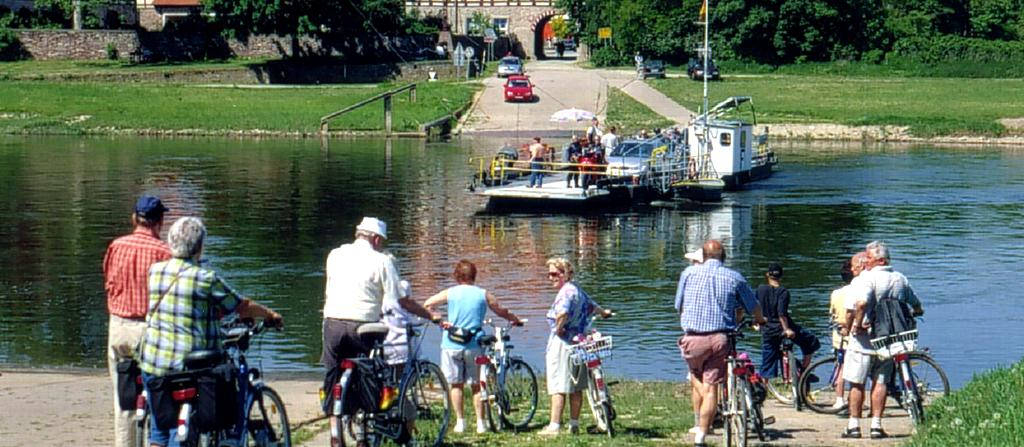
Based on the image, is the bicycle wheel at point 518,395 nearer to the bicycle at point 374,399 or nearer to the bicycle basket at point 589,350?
the bicycle basket at point 589,350

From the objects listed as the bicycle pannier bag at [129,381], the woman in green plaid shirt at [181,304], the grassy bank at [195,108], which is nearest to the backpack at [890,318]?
the woman in green plaid shirt at [181,304]

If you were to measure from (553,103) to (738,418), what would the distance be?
6682cm

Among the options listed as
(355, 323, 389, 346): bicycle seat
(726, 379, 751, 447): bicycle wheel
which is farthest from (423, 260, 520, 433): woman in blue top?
(726, 379, 751, 447): bicycle wheel

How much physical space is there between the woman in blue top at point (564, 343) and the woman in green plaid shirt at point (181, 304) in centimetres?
395

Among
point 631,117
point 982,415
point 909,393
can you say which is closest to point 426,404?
point 909,393

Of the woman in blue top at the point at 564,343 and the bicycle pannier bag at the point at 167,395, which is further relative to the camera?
the woman in blue top at the point at 564,343

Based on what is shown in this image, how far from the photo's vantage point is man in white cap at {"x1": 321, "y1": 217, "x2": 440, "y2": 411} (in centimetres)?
1255

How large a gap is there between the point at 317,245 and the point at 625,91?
51.4 metres

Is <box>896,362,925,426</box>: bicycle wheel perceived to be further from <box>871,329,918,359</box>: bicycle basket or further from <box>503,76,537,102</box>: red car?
<box>503,76,537,102</box>: red car

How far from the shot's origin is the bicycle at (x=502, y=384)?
547 inches

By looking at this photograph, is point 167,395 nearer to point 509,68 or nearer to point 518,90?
point 518,90

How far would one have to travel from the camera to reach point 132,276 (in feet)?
36.9

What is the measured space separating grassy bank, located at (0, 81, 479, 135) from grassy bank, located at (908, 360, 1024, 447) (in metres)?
56.5

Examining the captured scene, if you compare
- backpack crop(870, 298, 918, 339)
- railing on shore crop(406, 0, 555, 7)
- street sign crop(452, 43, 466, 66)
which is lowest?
backpack crop(870, 298, 918, 339)
